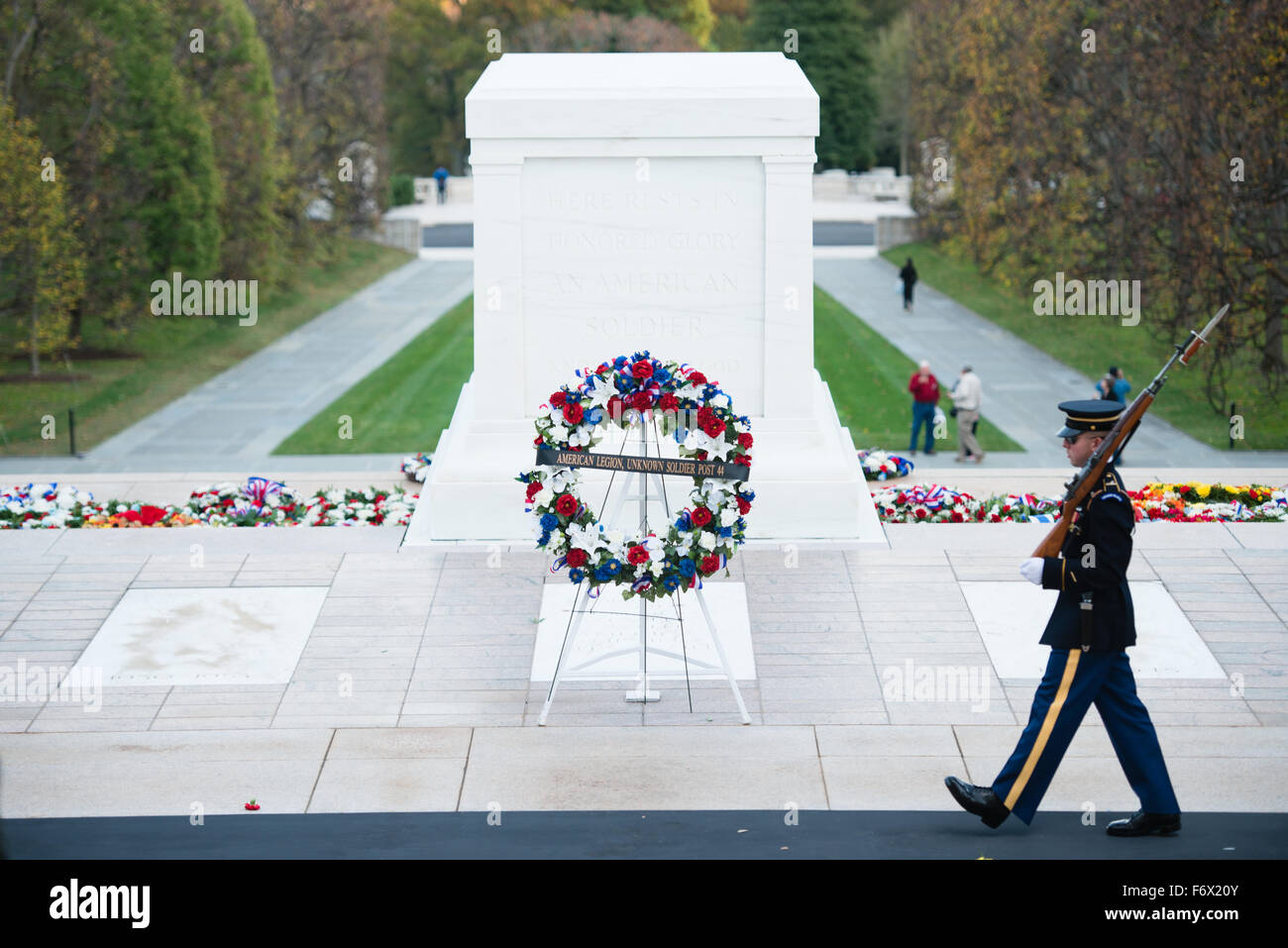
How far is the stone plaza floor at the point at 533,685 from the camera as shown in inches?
320

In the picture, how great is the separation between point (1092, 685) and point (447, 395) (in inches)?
800

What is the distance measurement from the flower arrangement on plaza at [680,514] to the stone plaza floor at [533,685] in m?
0.93

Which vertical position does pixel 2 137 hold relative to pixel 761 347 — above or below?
above

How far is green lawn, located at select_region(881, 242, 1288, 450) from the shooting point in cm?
2327

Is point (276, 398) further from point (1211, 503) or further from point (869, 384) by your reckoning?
point (1211, 503)

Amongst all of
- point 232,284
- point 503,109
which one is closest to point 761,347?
point 503,109

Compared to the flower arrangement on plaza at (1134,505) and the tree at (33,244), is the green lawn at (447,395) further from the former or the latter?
the flower arrangement on plaza at (1134,505)

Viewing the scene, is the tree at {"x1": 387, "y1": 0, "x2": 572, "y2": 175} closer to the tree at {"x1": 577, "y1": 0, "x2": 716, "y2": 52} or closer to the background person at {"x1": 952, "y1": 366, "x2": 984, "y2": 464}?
the tree at {"x1": 577, "y1": 0, "x2": 716, "y2": 52}

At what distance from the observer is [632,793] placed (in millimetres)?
8023

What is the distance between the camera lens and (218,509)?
45.0 feet

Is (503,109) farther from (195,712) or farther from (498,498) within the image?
(195,712)

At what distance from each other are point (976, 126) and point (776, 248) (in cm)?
2472

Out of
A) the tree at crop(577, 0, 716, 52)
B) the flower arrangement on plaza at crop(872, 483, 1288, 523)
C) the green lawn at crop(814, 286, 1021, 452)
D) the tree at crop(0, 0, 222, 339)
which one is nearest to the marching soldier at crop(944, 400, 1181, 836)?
the flower arrangement on plaza at crop(872, 483, 1288, 523)

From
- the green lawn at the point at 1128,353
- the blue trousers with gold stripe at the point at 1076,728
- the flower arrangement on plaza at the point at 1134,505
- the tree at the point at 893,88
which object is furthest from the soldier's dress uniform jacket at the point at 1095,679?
the tree at the point at 893,88
